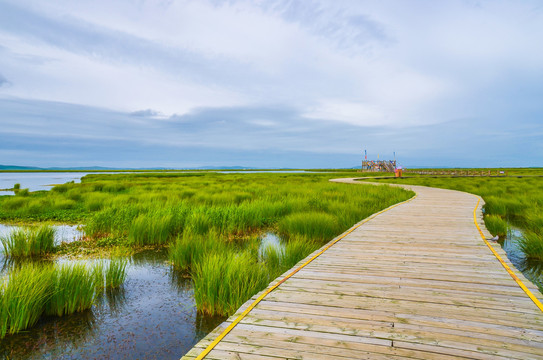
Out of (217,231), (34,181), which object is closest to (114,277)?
(217,231)

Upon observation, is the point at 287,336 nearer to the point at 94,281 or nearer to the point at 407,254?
the point at 407,254

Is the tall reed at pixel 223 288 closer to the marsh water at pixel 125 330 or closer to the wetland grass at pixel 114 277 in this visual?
the marsh water at pixel 125 330

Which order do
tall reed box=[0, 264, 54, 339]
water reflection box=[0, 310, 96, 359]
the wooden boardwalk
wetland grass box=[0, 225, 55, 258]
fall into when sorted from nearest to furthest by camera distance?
the wooden boardwalk < water reflection box=[0, 310, 96, 359] < tall reed box=[0, 264, 54, 339] < wetland grass box=[0, 225, 55, 258]

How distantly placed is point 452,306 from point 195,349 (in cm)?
245

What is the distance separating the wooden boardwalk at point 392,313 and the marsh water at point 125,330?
Answer: 4.45 ft

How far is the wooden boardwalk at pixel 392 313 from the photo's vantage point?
2.24m

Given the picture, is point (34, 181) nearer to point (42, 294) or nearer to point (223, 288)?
point (42, 294)

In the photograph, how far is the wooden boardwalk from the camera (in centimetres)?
224

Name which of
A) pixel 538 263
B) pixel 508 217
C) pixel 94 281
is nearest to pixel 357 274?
pixel 94 281

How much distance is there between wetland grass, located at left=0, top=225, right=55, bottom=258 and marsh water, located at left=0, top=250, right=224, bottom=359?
3338mm

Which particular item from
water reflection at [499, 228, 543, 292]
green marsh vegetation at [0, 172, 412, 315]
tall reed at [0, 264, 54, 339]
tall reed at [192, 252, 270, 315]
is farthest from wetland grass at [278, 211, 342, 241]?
tall reed at [0, 264, 54, 339]

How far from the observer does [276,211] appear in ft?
36.8

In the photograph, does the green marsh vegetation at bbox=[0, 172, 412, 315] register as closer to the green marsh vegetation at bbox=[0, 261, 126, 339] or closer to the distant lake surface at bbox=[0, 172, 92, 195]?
the green marsh vegetation at bbox=[0, 261, 126, 339]

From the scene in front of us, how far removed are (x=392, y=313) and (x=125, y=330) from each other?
3237 millimetres
